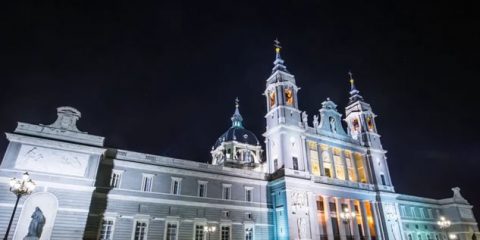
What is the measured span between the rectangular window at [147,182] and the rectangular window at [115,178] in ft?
7.94

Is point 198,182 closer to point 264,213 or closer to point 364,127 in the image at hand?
point 264,213

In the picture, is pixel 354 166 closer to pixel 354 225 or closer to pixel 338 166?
pixel 338 166

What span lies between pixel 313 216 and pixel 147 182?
20746 mm

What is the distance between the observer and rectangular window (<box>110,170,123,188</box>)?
29.0 m

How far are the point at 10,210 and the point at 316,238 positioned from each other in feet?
103

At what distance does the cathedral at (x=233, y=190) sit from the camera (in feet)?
80.7

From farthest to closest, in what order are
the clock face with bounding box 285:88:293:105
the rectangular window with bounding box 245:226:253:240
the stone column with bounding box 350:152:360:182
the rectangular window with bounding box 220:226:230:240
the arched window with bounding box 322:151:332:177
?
the stone column with bounding box 350:152:360:182 → the clock face with bounding box 285:88:293:105 → the arched window with bounding box 322:151:332:177 → the rectangular window with bounding box 245:226:253:240 → the rectangular window with bounding box 220:226:230:240

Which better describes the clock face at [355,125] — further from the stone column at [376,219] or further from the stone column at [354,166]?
the stone column at [376,219]

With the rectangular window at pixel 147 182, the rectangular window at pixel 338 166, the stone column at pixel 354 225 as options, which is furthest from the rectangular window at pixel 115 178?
the stone column at pixel 354 225

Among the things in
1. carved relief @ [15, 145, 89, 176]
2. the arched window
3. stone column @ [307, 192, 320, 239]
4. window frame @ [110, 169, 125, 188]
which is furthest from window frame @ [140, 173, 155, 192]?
the arched window

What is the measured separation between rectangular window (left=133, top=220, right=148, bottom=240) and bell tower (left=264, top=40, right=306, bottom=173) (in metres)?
18.2

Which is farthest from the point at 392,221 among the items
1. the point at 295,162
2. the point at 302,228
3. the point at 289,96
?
the point at 289,96

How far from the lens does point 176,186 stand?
105ft

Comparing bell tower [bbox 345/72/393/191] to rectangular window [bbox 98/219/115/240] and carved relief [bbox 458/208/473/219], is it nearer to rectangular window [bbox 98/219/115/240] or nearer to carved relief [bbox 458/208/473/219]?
carved relief [bbox 458/208/473/219]
